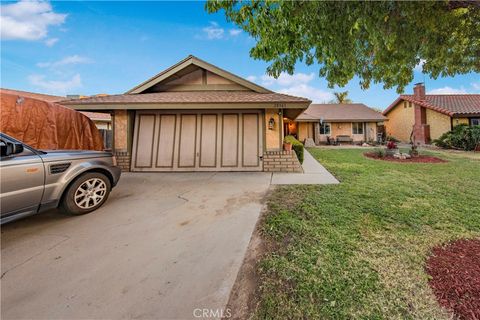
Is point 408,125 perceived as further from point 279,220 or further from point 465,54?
point 279,220

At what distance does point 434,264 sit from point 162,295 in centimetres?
299

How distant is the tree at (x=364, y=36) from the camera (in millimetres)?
2129

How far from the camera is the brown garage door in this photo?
7344 mm

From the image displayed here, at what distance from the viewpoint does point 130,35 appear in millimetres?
9820

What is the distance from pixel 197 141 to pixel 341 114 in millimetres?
18386

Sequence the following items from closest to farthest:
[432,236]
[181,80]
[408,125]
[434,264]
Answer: [434,264] < [432,236] < [181,80] < [408,125]

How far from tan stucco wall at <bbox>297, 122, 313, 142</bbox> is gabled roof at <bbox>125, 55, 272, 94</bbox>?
12881 millimetres

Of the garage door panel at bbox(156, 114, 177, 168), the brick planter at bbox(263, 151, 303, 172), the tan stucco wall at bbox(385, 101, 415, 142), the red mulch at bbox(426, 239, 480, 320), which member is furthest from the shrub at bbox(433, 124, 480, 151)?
the garage door panel at bbox(156, 114, 177, 168)

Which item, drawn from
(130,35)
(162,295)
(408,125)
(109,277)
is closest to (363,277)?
(162,295)

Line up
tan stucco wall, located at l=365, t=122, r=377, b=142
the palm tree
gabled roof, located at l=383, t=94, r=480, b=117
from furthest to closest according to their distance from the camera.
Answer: the palm tree → tan stucco wall, located at l=365, t=122, r=377, b=142 → gabled roof, located at l=383, t=94, r=480, b=117

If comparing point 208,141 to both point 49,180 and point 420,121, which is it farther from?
point 420,121

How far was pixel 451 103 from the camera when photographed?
17781mm

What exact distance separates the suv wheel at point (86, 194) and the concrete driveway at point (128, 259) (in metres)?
0.18

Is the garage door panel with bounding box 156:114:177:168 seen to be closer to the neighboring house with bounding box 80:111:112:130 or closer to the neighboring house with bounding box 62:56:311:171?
the neighboring house with bounding box 62:56:311:171
